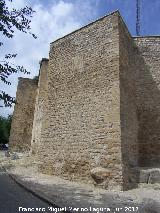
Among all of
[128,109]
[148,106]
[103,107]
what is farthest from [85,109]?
[148,106]

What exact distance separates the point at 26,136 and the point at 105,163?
1140 centimetres

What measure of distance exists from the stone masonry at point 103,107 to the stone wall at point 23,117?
8.03 metres

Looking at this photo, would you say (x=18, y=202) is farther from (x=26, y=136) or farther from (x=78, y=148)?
(x=26, y=136)

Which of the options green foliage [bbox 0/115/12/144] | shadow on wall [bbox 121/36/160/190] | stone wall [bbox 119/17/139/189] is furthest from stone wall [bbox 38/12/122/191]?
green foliage [bbox 0/115/12/144]

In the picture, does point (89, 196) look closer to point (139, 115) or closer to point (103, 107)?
point (103, 107)

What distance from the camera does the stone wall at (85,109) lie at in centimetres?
934

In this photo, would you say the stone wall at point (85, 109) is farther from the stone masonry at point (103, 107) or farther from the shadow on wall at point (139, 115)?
the shadow on wall at point (139, 115)

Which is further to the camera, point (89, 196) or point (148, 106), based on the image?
point (148, 106)

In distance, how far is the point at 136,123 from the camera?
1116 centimetres

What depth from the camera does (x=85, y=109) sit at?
10367 millimetres

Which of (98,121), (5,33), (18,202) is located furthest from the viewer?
(98,121)

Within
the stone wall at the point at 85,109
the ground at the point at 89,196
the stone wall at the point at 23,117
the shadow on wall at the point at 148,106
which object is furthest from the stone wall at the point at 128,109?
the stone wall at the point at 23,117

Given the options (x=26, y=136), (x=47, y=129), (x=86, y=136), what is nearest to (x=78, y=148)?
(x=86, y=136)

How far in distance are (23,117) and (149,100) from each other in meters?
10.4
